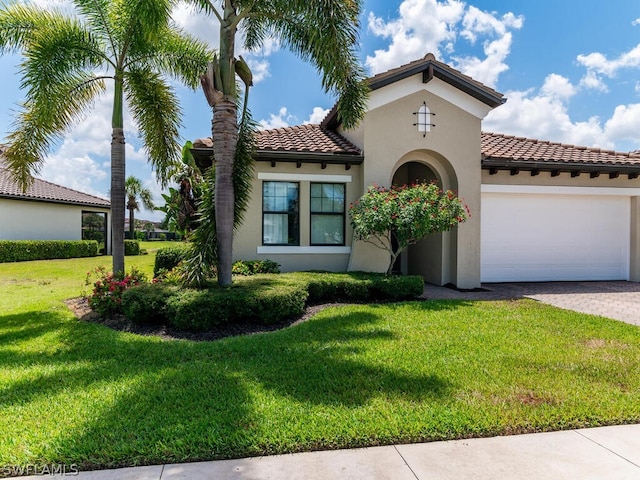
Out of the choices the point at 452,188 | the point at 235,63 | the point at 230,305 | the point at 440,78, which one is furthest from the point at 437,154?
the point at 230,305

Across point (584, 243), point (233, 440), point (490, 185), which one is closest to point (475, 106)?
point (490, 185)

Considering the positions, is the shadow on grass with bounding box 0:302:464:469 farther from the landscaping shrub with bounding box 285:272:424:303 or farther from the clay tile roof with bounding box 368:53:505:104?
the clay tile roof with bounding box 368:53:505:104

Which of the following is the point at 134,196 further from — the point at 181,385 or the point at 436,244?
the point at 181,385

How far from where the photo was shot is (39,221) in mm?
22875

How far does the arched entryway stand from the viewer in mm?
12352

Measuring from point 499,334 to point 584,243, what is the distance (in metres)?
9.51

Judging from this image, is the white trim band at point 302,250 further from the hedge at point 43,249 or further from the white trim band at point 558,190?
the hedge at point 43,249

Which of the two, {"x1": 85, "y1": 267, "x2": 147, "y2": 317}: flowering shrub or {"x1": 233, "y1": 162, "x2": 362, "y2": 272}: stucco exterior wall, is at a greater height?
{"x1": 233, "y1": 162, "x2": 362, "y2": 272}: stucco exterior wall

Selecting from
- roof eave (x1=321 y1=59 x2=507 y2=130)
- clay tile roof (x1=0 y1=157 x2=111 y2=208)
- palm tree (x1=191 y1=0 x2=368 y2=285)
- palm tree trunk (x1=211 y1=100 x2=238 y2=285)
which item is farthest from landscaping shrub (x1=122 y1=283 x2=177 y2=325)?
clay tile roof (x1=0 y1=157 x2=111 y2=208)

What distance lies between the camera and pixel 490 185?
41.4 ft

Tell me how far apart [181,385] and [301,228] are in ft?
24.5

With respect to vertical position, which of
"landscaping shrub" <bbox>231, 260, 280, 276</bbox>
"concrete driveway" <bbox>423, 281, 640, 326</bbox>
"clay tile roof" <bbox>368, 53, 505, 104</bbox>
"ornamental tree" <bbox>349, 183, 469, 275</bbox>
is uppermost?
"clay tile roof" <bbox>368, 53, 505, 104</bbox>

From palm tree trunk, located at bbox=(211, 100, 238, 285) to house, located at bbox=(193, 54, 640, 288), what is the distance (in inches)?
103

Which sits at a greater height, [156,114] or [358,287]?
[156,114]
